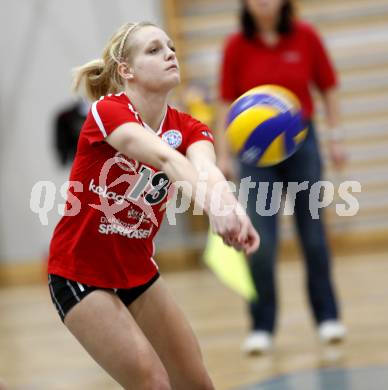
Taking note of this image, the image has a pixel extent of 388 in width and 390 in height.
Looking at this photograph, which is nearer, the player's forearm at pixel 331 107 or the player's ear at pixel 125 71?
the player's ear at pixel 125 71

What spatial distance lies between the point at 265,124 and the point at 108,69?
1.91 feet

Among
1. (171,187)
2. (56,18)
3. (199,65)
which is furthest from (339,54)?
(171,187)

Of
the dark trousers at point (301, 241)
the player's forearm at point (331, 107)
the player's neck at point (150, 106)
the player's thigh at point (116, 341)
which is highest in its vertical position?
the player's neck at point (150, 106)

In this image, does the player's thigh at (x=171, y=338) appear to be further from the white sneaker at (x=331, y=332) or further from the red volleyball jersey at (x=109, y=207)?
the white sneaker at (x=331, y=332)

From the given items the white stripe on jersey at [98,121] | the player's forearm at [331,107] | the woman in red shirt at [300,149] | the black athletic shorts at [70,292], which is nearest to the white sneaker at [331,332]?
the woman in red shirt at [300,149]

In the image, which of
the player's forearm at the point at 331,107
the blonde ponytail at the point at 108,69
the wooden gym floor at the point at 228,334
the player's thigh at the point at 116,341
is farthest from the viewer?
the player's forearm at the point at 331,107

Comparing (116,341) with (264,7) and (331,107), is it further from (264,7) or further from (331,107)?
(331,107)

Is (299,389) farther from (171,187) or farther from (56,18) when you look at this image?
(56,18)

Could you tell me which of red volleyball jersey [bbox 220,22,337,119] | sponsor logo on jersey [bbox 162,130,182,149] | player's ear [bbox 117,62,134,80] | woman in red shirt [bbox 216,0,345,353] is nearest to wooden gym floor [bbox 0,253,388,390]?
woman in red shirt [bbox 216,0,345,353]

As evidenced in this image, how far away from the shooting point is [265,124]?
3057 millimetres

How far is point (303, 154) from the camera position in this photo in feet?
14.7

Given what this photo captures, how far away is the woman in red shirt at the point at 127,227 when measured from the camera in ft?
8.66

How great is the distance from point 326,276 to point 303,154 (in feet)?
2.24

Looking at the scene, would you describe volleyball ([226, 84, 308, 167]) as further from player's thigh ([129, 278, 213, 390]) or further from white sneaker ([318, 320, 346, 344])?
white sneaker ([318, 320, 346, 344])
